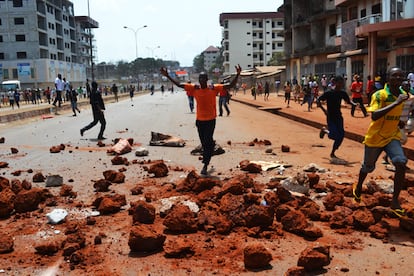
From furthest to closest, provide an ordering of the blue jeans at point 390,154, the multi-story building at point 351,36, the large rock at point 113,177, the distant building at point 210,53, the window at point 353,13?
the distant building at point 210,53 → the window at point 353,13 → the multi-story building at point 351,36 → the large rock at point 113,177 → the blue jeans at point 390,154

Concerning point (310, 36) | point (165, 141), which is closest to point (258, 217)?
point (165, 141)

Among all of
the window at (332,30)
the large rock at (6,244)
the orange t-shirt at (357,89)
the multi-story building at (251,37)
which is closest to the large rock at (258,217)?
the large rock at (6,244)

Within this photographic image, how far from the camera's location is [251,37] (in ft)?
348

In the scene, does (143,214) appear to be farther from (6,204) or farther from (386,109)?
(386,109)

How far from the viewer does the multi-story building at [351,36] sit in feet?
Answer: 80.4

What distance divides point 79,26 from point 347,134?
337 feet

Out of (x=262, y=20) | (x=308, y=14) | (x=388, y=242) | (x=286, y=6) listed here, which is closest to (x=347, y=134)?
(x=388, y=242)

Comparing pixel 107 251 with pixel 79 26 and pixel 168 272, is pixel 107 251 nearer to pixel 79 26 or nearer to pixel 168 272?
pixel 168 272

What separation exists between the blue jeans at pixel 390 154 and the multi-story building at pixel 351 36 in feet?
63.9

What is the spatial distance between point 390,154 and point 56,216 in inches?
151

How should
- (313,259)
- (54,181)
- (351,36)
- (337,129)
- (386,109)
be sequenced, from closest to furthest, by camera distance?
(313,259) → (386,109) → (54,181) → (337,129) → (351,36)

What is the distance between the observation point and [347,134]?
42.7 feet

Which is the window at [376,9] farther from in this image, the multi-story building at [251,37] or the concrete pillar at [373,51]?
the multi-story building at [251,37]

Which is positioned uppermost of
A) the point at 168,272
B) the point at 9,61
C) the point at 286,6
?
the point at 286,6
